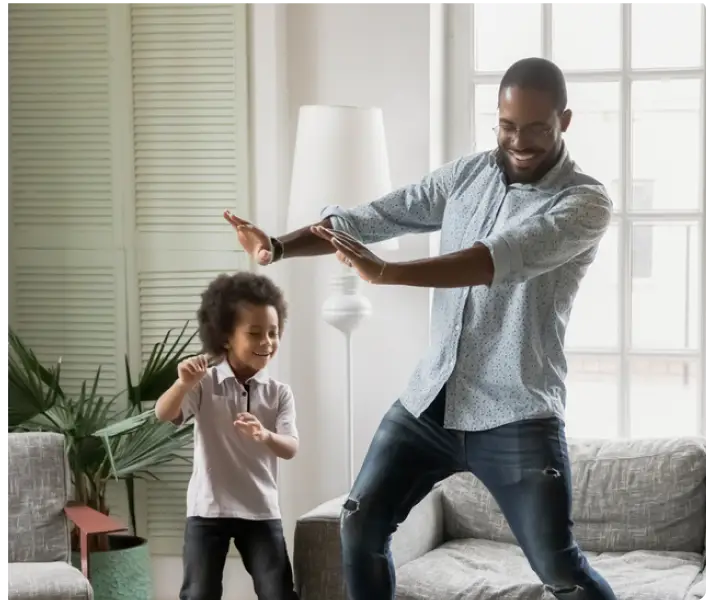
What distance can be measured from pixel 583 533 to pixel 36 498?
1470mm

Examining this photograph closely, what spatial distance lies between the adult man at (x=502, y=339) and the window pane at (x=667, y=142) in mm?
1232

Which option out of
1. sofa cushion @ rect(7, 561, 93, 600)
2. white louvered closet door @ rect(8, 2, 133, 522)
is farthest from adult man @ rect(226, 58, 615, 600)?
white louvered closet door @ rect(8, 2, 133, 522)

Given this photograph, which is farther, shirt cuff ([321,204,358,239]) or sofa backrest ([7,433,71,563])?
sofa backrest ([7,433,71,563])

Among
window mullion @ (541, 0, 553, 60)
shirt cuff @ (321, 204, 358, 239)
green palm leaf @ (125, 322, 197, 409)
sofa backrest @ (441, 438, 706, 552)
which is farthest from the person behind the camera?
window mullion @ (541, 0, 553, 60)

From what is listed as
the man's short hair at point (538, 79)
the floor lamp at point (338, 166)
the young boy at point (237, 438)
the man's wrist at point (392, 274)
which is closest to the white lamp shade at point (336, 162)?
the floor lamp at point (338, 166)

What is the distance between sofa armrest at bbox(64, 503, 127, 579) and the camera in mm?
2889

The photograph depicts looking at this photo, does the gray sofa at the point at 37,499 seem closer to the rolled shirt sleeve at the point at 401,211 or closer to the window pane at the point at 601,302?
the rolled shirt sleeve at the point at 401,211

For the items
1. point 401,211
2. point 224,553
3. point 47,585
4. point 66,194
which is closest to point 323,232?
point 401,211

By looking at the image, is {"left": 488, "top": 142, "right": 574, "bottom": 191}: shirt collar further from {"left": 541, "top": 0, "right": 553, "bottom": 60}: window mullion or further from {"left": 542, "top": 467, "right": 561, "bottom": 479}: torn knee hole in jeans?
{"left": 541, "top": 0, "right": 553, "bottom": 60}: window mullion

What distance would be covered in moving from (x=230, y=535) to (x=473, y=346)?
2.81 feet

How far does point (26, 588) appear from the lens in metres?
2.61

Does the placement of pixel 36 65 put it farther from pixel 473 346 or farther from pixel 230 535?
pixel 473 346

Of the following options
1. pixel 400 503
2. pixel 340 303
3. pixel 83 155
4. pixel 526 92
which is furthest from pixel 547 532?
pixel 83 155

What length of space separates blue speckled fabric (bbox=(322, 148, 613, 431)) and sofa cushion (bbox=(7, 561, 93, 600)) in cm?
90
